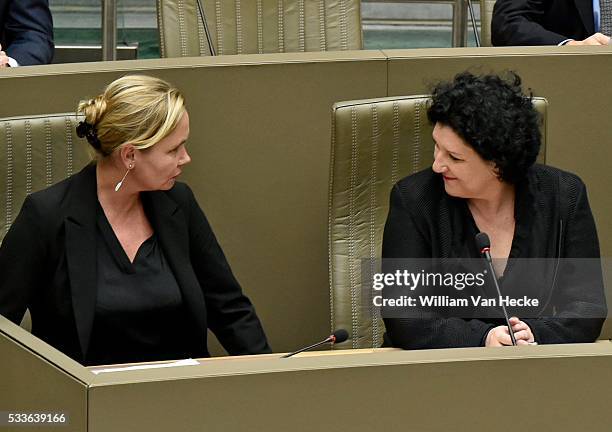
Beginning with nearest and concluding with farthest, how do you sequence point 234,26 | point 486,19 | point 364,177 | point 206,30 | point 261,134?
point 364,177 → point 261,134 → point 206,30 → point 234,26 → point 486,19

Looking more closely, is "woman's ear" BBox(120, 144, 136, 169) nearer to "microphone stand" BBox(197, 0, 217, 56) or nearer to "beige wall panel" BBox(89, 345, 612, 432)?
"beige wall panel" BBox(89, 345, 612, 432)

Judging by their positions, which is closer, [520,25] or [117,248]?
[117,248]

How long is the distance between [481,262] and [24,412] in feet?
3.41

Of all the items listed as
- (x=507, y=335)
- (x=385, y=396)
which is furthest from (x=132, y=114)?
(x=385, y=396)

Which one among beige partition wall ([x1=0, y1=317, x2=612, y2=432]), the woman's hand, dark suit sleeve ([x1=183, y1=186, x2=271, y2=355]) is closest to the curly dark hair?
the woman's hand

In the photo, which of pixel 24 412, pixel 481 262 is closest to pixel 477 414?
pixel 24 412

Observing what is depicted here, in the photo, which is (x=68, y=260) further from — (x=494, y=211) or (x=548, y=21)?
(x=548, y=21)

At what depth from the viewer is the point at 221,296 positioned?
2273 mm

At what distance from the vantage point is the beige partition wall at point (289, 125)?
2.52 meters

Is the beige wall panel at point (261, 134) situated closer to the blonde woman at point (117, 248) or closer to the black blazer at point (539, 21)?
the blonde woman at point (117, 248)

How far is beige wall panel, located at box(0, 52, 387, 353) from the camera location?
252 cm

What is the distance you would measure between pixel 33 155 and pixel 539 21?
1605 millimetres

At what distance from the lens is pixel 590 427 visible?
4.90ft

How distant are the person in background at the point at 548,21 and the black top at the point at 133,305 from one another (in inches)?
53.7
